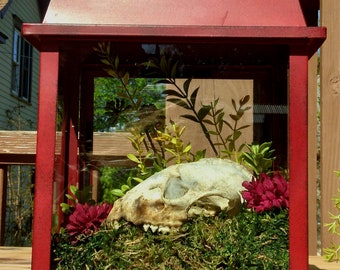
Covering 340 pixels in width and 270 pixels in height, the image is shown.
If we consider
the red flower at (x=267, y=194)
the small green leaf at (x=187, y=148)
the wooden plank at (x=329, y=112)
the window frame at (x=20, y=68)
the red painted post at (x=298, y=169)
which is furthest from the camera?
the window frame at (x=20, y=68)

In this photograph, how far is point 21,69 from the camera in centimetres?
1185

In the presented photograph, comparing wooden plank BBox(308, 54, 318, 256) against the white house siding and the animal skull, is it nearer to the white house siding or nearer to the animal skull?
the animal skull

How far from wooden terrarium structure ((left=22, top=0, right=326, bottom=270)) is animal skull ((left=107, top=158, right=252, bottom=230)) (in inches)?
6.9

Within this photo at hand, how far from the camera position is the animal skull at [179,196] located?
1.50 meters

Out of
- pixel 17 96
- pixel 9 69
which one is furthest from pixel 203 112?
pixel 17 96

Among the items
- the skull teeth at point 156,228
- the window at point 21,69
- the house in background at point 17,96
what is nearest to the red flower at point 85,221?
the skull teeth at point 156,228

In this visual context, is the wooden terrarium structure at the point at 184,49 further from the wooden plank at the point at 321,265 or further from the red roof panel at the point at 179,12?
the wooden plank at the point at 321,265

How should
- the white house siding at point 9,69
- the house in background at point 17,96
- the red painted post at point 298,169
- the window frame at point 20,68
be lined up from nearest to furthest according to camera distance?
the red painted post at point 298,169
the house in background at point 17,96
the white house siding at point 9,69
the window frame at point 20,68

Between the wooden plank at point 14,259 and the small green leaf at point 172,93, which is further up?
the small green leaf at point 172,93

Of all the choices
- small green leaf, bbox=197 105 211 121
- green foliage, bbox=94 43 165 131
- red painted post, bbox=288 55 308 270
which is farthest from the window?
red painted post, bbox=288 55 308 270

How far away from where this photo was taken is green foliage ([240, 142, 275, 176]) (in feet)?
5.55

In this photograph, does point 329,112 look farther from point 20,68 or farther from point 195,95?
point 20,68

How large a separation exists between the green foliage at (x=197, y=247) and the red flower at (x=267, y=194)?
1.0 inches

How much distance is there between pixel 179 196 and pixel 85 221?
30 cm
